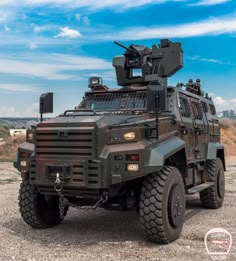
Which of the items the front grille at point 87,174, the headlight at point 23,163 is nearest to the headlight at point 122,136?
the front grille at point 87,174

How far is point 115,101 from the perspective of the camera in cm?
785

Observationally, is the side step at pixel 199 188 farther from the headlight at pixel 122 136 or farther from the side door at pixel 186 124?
the headlight at pixel 122 136

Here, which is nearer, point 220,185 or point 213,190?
point 213,190

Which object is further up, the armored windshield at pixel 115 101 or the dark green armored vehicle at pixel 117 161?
the armored windshield at pixel 115 101

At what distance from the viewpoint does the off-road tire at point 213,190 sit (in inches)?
352

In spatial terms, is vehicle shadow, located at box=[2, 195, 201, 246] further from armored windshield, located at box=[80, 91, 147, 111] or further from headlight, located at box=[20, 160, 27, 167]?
armored windshield, located at box=[80, 91, 147, 111]

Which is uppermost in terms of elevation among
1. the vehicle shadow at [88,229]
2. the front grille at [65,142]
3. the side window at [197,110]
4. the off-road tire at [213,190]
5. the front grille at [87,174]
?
the side window at [197,110]

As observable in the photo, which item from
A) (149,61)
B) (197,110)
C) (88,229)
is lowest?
(88,229)

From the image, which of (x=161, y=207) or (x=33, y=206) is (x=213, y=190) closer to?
(x=161, y=207)

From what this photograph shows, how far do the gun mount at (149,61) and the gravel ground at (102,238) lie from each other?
273 cm

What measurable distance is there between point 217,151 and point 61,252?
508cm

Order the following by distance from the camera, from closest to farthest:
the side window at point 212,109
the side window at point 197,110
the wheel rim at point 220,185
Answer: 1. the side window at point 197,110
2. the wheel rim at point 220,185
3. the side window at point 212,109

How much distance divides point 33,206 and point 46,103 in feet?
5.38

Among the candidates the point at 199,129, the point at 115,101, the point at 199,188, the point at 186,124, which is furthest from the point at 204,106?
A: the point at 115,101
